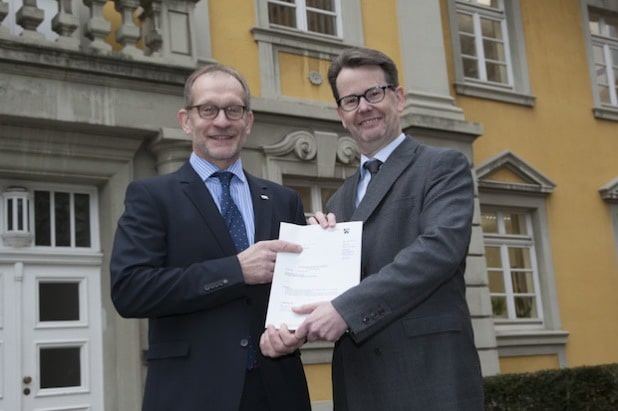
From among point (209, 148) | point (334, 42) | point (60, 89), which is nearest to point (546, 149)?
point (334, 42)

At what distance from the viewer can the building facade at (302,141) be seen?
7.56 metres

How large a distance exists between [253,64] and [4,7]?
285 centimetres

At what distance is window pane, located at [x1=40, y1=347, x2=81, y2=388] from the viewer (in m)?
7.67

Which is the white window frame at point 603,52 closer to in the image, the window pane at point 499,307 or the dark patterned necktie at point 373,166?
the window pane at point 499,307

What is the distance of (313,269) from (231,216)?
1.66 feet

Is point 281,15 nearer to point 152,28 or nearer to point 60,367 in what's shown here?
point 152,28

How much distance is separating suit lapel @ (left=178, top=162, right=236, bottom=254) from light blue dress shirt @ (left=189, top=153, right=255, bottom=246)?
0.16 ft

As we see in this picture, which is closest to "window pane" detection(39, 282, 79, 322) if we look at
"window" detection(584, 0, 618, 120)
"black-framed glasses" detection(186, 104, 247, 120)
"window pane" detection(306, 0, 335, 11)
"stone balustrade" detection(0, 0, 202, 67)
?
"stone balustrade" detection(0, 0, 202, 67)

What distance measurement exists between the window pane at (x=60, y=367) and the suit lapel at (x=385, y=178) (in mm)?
5502

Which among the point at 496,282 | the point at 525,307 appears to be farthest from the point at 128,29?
the point at 525,307

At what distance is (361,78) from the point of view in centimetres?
317

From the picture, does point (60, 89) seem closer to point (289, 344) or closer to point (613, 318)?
point (289, 344)

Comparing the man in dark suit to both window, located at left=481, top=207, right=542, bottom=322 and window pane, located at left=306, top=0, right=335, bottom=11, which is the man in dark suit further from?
window, located at left=481, top=207, right=542, bottom=322

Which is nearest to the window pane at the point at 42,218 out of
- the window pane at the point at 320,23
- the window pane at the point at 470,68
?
the window pane at the point at 320,23
